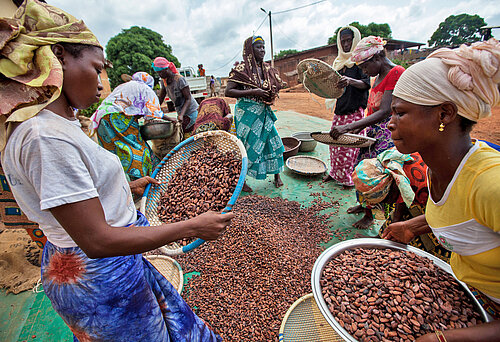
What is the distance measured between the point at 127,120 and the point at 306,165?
3.22 m

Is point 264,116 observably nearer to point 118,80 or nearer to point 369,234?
point 369,234

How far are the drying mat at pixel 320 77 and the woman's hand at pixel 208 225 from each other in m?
2.52

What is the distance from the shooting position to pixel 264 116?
359 centimetres

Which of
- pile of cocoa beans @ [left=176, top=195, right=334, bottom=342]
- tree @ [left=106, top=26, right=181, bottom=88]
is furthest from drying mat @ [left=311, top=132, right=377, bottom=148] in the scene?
Result: tree @ [left=106, top=26, right=181, bottom=88]

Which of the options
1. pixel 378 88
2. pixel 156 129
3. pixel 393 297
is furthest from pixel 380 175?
pixel 156 129

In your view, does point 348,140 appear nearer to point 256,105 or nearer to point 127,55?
point 256,105

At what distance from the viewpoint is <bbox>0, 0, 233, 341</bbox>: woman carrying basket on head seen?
0.74 m

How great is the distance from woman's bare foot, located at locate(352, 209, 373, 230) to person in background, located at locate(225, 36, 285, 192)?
1.44m

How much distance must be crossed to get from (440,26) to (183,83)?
53.7 meters

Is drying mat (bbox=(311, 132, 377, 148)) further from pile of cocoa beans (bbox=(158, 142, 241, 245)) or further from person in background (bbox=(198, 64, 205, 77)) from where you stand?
person in background (bbox=(198, 64, 205, 77))

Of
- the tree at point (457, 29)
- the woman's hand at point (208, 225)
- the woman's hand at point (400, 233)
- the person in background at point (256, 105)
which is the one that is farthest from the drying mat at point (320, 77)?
the tree at point (457, 29)

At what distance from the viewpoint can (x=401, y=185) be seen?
1668mm

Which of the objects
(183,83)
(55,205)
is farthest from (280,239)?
(183,83)

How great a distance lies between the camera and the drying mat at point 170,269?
6.95 ft
